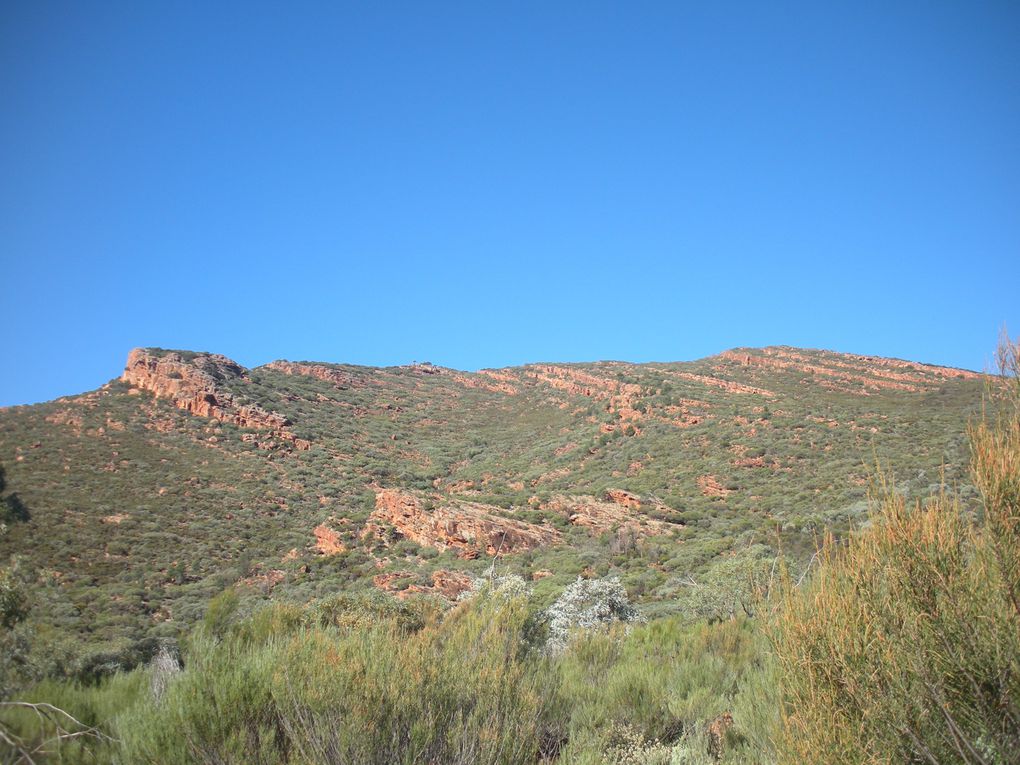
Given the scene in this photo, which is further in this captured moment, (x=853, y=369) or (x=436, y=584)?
(x=853, y=369)

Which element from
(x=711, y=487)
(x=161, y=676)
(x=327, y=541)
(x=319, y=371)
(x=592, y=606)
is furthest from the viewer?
(x=319, y=371)

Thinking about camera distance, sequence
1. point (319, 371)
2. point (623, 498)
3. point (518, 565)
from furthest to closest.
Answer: point (319, 371) → point (623, 498) → point (518, 565)

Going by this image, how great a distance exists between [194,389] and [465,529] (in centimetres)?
3176

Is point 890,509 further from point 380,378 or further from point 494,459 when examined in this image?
point 380,378

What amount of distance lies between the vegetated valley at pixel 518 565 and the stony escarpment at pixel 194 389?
0.93 feet

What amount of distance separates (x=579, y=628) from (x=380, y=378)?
210ft

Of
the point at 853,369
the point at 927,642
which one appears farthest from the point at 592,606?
the point at 853,369

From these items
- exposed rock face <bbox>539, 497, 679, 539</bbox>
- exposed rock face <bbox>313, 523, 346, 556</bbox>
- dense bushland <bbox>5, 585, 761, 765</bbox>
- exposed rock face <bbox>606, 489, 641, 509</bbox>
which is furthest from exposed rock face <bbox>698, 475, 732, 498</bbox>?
dense bushland <bbox>5, 585, 761, 765</bbox>

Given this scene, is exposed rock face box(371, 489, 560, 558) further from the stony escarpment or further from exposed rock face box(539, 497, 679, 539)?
the stony escarpment

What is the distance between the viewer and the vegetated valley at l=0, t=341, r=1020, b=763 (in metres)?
3.43

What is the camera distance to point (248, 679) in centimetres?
470

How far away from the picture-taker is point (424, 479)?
135 feet

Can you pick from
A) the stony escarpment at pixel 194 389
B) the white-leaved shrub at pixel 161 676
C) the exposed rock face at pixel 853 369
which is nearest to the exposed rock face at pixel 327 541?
the stony escarpment at pixel 194 389

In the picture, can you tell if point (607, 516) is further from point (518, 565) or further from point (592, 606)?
point (592, 606)
